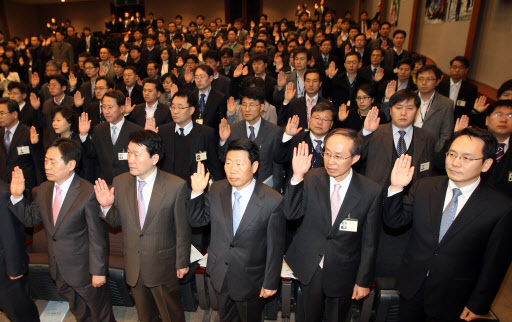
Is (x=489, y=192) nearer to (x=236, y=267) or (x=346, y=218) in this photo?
(x=346, y=218)

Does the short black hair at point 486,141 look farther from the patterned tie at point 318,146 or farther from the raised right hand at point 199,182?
the raised right hand at point 199,182

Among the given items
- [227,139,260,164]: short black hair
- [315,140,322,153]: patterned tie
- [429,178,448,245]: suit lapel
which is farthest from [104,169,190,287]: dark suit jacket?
[429,178,448,245]: suit lapel

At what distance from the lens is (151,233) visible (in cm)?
224

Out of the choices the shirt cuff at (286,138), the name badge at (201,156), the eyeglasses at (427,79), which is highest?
the eyeglasses at (427,79)

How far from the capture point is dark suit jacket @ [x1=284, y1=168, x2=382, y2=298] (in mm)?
2098

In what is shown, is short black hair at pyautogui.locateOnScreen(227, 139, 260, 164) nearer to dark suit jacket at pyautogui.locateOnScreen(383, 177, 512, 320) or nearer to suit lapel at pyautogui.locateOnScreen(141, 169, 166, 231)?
suit lapel at pyautogui.locateOnScreen(141, 169, 166, 231)

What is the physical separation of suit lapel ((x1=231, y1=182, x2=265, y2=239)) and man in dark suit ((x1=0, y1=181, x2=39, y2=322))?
1591 mm

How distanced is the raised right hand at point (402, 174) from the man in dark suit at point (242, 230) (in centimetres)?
73

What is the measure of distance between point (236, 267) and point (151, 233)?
2.07 feet

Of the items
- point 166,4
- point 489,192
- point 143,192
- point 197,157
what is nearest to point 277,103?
point 197,157

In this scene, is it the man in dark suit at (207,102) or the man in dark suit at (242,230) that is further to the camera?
the man in dark suit at (207,102)

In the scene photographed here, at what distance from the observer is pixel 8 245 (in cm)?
230

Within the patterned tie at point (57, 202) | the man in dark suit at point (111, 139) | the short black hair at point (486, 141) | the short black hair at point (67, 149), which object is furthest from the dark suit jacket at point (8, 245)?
the short black hair at point (486, 141)

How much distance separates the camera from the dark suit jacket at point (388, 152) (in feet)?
9.19
